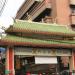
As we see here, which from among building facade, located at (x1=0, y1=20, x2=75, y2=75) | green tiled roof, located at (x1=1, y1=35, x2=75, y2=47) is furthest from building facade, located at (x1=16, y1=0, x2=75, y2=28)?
green tiled roof, located at (x1=1, y1=35, x2=75, y2=47)

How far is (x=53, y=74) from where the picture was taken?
29109 mm

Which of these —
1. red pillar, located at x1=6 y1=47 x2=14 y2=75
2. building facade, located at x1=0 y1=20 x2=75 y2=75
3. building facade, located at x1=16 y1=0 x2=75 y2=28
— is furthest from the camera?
building facade, located at x1=16 y1=0 x2=75 y2=28

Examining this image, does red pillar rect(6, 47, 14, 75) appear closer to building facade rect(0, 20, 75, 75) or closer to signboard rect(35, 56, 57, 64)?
building facade rect(0, 20, 75, 75)

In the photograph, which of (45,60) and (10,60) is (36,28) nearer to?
(45,60)

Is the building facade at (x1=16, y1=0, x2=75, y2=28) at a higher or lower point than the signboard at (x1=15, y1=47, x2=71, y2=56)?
higher

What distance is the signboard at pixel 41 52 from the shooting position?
24.5 metres

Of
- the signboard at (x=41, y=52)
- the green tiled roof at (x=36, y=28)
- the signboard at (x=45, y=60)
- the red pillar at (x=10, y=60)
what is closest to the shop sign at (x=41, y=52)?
the signboard at (x=41, y=52)

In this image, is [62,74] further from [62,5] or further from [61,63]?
[62,5]

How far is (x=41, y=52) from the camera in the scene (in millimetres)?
25484

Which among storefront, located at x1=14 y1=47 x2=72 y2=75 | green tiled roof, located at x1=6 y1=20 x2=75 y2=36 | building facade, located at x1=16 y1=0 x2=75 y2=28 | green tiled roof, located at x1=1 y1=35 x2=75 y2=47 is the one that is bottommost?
storefront, located at x1=14 y1=47 x2=72 y2=75

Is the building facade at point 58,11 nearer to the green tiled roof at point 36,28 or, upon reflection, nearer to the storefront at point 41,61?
the green tiled roof at point 36,28

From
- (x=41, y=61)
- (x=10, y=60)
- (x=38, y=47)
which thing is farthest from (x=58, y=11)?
(x=10, y=60)

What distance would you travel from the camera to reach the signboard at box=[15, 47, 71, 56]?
24531 mm

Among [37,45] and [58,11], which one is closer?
[37,45]
